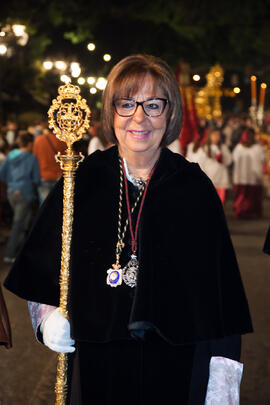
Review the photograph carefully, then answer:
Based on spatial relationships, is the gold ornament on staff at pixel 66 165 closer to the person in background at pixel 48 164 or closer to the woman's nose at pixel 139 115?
the woman's nose at pixel 139 115

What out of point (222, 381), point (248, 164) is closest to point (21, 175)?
point (248, 164)

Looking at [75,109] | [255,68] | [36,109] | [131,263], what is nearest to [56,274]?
[131,263]

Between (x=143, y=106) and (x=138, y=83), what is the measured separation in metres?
0.09

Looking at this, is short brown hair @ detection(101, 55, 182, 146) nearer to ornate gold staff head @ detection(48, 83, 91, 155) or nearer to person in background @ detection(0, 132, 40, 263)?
ornate gold staff head @ detection(48, 83, 91, 155)

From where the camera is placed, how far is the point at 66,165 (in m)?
3.10

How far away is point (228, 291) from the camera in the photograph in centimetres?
313

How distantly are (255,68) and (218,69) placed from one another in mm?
3822

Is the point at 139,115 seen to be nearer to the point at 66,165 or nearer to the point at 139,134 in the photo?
the point at 139,134

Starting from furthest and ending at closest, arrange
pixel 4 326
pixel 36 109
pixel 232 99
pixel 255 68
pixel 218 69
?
pixel 232 99
pixel 218 69
pixel 255 68
pixel 36 109
pixel 4 326

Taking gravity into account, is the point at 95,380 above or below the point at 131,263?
below

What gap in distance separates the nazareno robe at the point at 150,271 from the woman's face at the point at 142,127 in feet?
0.33

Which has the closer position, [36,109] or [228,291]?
[228,291]

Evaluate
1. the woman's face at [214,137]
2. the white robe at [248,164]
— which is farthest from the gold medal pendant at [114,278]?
the white robe at [248,164]

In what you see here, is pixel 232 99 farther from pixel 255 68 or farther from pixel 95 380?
pixel 95 380
